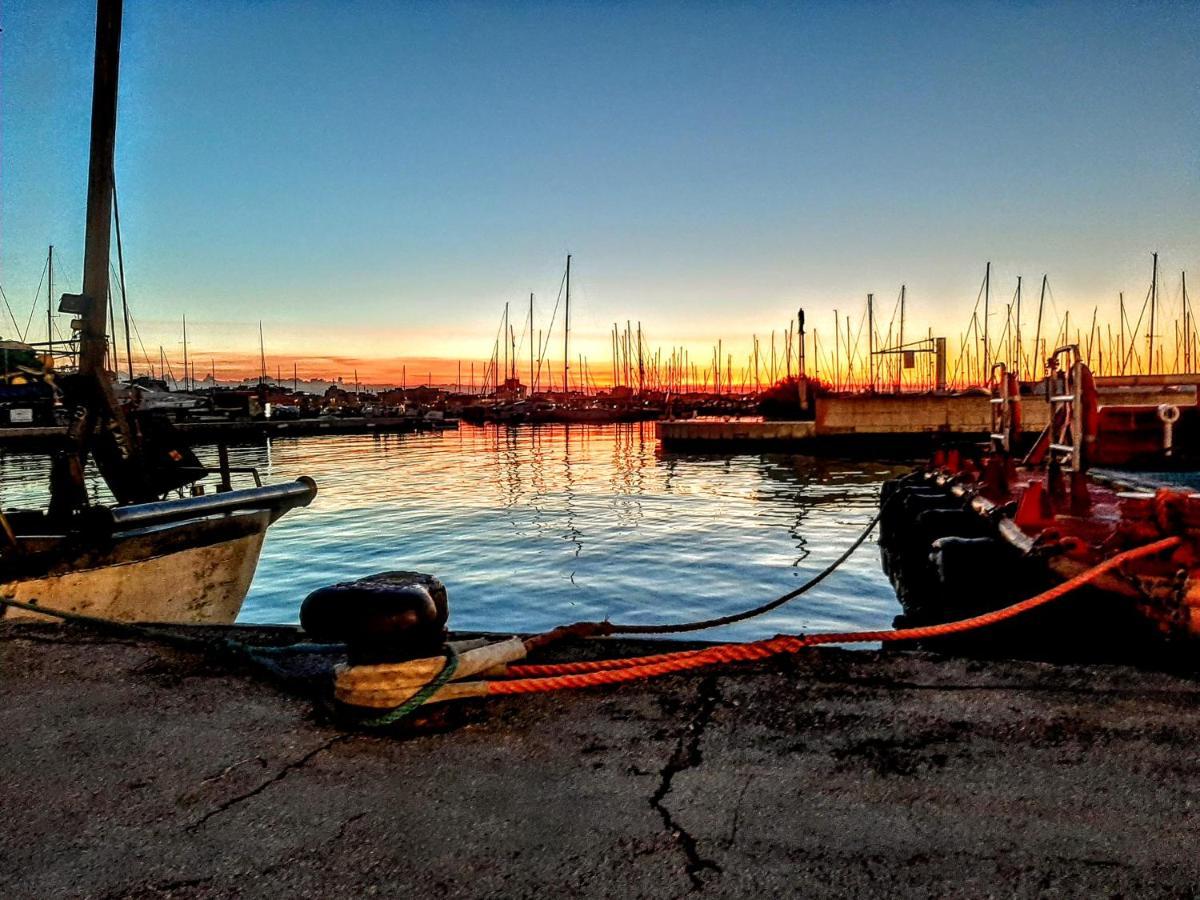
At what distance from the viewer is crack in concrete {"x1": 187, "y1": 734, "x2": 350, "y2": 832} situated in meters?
2.57

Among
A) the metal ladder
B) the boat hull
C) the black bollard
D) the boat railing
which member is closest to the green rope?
the black bollard

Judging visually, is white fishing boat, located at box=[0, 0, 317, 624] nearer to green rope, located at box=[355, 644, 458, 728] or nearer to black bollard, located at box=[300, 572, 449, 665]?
black bollard, located at box=[300, 572, 449, 665]

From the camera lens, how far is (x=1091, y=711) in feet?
10.6

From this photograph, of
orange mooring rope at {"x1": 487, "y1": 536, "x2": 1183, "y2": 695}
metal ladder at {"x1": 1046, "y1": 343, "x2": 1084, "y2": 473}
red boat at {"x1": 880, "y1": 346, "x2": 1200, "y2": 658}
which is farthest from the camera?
metal ladder at {"x1": 1046, "y1": 343, "x2": 1084, "y2": 473}

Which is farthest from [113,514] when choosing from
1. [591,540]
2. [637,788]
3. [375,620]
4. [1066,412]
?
[591,540]

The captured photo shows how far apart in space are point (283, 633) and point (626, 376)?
120824mm

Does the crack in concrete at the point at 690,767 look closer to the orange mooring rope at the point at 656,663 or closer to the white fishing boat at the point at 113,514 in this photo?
the orange mooring rope at the point at 656,663

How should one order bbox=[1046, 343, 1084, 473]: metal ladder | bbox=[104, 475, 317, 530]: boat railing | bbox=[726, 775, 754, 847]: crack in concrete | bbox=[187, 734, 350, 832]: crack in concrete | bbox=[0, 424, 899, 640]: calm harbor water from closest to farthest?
bbox=[726, 775, 754, 847]: crack in concrete → bbox=[187, 734, 350, 832]: crack in concrete → bbox=[104, 475, 317, 530]: boat railing → bbox=[1046, 343, 1084, 473]: metal ladder → bbox=[0, 424, 899, 640]: calm harbor water

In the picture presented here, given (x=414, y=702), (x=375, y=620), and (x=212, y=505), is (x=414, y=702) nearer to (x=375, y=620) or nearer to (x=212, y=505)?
(x=375, y=620)

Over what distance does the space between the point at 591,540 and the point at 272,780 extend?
604 inches

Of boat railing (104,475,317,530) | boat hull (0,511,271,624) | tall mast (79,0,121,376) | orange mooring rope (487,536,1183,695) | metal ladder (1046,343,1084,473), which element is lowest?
boat hull (0,511,271,624)

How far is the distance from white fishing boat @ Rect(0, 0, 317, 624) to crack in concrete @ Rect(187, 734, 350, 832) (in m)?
3.39

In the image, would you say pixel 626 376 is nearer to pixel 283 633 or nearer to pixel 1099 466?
pixel 1099 466

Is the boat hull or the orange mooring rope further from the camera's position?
the boat hull
